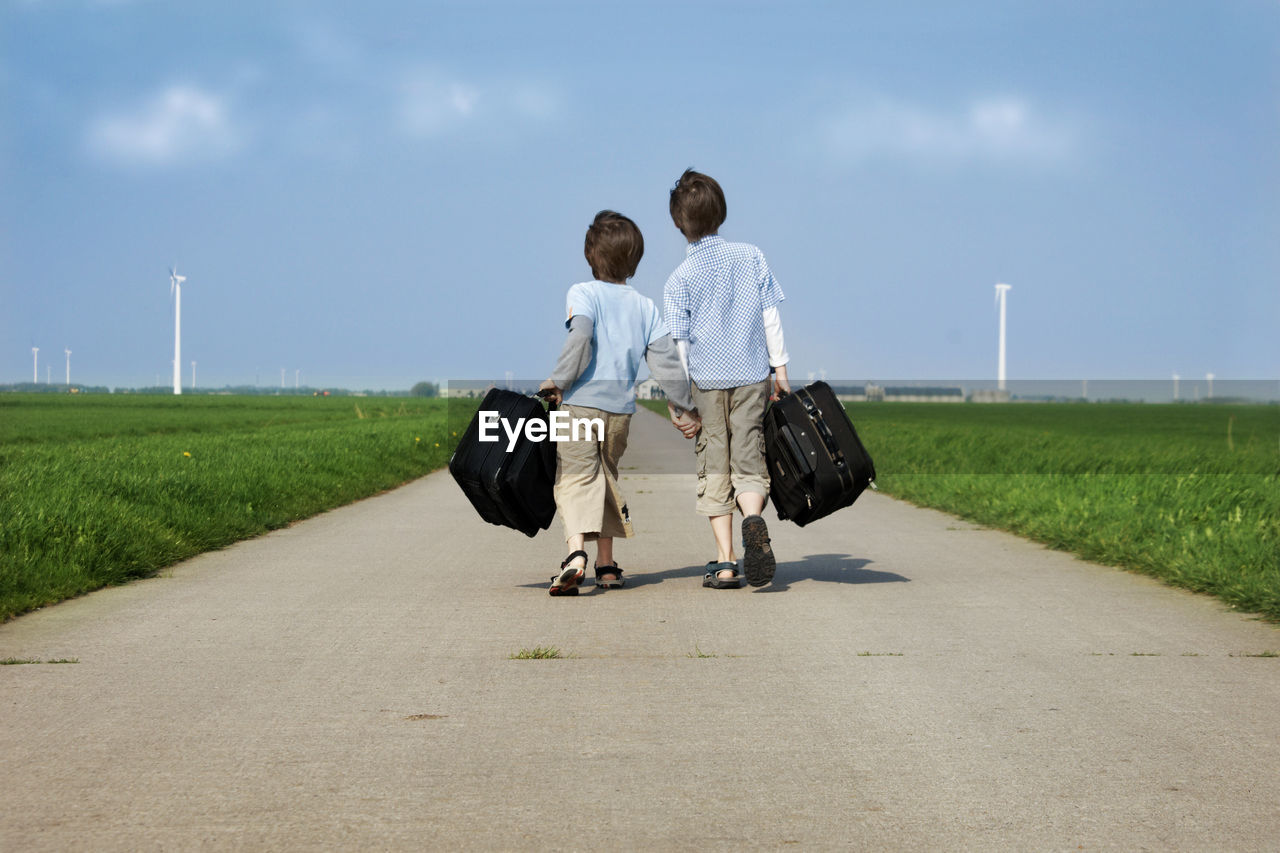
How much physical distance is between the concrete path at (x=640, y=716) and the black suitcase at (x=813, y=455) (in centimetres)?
50

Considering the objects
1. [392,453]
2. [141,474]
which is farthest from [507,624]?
[392,453]

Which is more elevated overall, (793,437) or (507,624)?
(793,437)

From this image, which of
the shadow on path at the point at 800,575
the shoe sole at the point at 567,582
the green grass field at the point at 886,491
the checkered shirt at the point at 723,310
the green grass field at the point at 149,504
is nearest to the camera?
the shoe sole at the point at 567,582

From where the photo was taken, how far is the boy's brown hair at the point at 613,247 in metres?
6.76

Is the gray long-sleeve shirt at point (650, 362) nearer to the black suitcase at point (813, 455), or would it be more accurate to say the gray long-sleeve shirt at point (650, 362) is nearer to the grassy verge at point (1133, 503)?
the black suitcase at point (813, 455)

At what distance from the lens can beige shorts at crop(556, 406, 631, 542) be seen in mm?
6750

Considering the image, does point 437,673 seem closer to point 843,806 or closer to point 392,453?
point 843,806

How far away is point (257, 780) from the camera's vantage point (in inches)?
136

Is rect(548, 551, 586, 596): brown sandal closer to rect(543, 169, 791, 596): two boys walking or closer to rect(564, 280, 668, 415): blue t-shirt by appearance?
rect(543, 169, 791, 596): two boys walking

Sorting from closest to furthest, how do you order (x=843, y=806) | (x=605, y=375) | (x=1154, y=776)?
(x=843, y=806), (x=1154, y=776), (x=605, y=375)

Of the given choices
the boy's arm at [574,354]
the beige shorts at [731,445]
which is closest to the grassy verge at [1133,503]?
the beige shorts at [731,445]

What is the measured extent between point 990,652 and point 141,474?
7989 millimetres

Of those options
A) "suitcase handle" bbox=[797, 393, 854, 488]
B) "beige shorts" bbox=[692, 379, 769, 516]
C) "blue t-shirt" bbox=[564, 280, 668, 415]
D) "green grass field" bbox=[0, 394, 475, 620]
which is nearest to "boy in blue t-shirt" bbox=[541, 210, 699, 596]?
"blue t-shirt" bbox=[564, 280, 668, 415]

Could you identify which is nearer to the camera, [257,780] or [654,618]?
[257,780]
